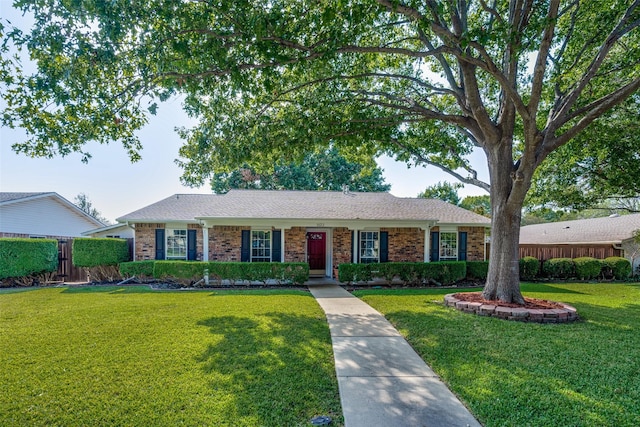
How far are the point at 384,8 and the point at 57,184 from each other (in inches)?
883

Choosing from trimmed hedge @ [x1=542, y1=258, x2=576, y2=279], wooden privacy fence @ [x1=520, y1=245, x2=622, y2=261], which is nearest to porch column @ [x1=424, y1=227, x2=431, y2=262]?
wooden privacy fence @ [x1=520, y1=245, x2=622, y2=261]

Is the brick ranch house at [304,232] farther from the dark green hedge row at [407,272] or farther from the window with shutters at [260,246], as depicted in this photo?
the dark green hedge row at [407,272]

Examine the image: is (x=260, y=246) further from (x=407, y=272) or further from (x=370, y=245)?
(x=407, y=272)

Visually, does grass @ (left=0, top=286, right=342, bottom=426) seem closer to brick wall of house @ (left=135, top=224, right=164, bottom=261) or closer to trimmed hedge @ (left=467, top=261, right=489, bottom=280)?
brick wall of house @ (left=135, top=224, right=164, bottom=261)

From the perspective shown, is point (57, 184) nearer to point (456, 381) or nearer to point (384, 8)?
point (384, 8)

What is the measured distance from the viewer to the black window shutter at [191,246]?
14109 millimetres

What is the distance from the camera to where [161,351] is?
15.9 ft

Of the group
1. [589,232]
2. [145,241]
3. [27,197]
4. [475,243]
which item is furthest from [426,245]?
[27,197]

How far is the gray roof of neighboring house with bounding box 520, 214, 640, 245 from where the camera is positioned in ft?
58.1

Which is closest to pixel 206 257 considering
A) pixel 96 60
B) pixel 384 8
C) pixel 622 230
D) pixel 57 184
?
pixel 96 60

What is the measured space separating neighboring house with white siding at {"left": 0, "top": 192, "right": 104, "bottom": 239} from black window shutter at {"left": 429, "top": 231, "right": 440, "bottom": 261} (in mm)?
19124

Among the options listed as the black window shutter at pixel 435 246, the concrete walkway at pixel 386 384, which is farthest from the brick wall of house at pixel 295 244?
the concrete walkway at pixel 386 384

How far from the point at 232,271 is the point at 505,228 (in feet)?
29.6

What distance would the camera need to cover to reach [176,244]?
1423cm
